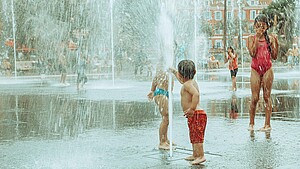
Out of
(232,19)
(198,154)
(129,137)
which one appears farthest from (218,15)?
(198,154)

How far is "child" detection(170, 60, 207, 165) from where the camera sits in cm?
661

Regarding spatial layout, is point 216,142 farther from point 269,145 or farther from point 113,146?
point 113,146

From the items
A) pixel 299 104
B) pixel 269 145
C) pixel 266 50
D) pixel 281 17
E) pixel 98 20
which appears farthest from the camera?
pixel 281 17

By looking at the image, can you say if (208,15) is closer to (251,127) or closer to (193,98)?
(251,127)

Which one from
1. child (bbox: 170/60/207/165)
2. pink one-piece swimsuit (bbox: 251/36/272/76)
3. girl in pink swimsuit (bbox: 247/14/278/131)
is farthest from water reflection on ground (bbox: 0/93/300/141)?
child (bbox: 170/60/207/165)

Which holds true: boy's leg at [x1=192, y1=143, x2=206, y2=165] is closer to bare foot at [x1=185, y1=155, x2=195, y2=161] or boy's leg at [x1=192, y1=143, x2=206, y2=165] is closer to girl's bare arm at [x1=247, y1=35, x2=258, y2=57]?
bare foot at [x1=185, y1=155, x2=195, y2=161]

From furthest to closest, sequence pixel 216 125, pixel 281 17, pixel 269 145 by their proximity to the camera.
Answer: pixel 281 17 → pixel 216 125 → pixel 269 145

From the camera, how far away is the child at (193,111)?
21.7 ft

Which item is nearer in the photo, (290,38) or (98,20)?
(98,20)

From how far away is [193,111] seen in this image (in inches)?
261

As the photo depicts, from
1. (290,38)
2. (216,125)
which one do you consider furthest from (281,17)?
(216,125)

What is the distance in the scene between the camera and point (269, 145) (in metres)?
7.64

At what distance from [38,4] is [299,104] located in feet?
147

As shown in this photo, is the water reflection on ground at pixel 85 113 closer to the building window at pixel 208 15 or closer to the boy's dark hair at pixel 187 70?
the boy's dark hair at pixel 187 70
